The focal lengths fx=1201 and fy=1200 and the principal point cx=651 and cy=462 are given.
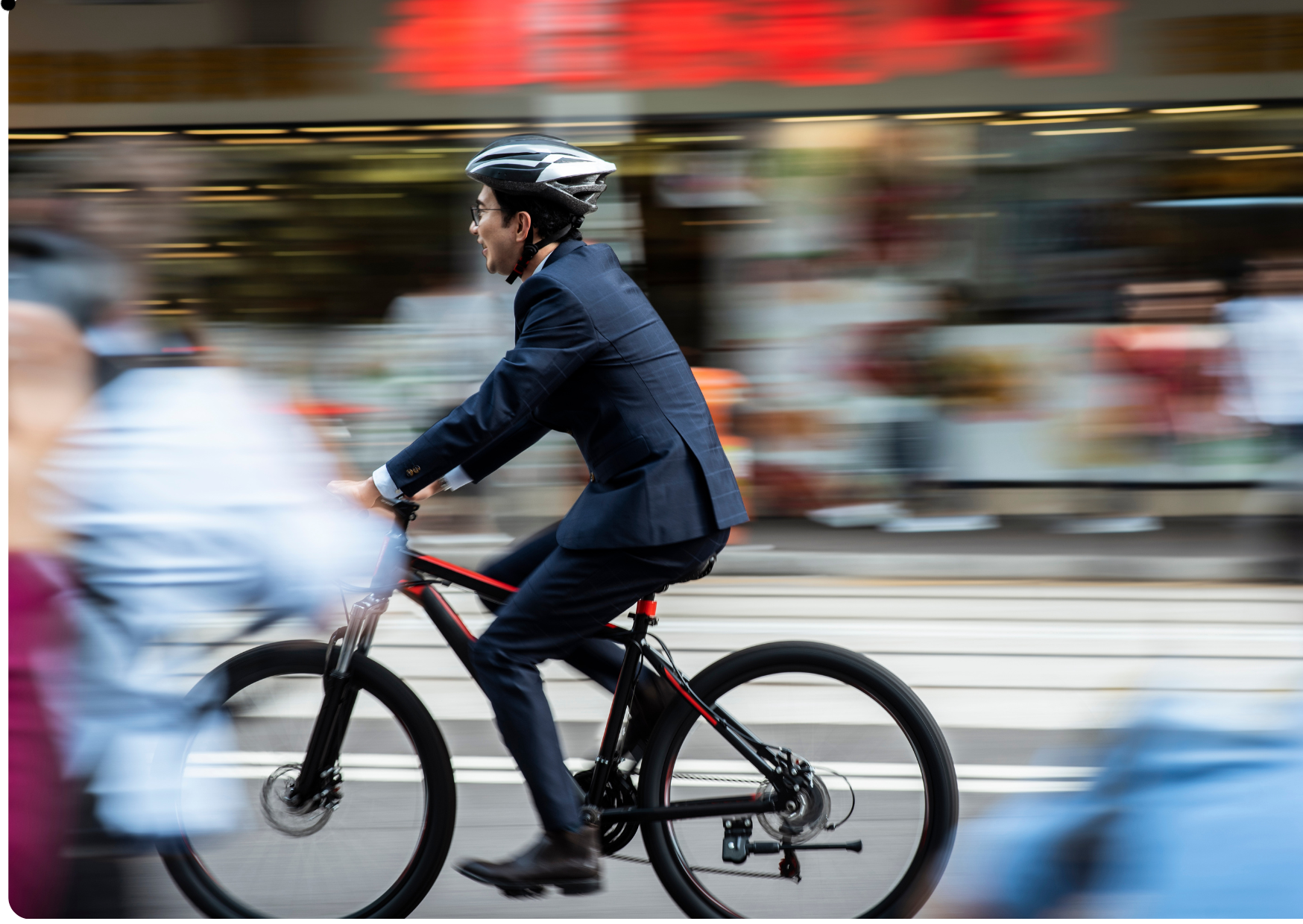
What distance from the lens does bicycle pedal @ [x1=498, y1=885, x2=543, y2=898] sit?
2551 millimetres

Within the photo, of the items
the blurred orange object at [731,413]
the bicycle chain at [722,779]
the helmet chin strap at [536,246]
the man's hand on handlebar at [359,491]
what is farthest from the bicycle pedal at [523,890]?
the blurred orange object at [731,413]

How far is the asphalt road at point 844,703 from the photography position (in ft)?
8.76

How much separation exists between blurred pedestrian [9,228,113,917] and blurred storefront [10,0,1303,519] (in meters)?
4.14

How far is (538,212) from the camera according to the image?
2.59 meters

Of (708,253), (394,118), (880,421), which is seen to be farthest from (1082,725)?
(394,118)

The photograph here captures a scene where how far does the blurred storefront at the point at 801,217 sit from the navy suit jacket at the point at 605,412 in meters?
4.04

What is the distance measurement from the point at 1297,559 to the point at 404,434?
4737 mm

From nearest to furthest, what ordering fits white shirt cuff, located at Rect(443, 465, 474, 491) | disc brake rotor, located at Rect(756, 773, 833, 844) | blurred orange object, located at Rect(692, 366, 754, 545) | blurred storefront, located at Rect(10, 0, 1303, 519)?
1. disc brake rotor, located at Rect(756, 773, 833, 844)
2. white shirt cuff, located at Rect(443, 465, 474, 491)
3. blurred storefront, located at Rect(10, 0, 1303, 519)
4. blurred orange object, located at Rect(692, 366, 754, 545)

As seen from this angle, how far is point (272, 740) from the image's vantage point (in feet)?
8.88

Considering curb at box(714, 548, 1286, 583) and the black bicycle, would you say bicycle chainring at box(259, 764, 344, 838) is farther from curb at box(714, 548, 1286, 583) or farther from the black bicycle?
curb at box(714, 548, 1286, 583)

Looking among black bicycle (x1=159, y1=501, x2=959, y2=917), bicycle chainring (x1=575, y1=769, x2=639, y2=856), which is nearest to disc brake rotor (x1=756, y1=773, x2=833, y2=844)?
black bicycle (x1=159, y1=501, x2=959, y2=917)

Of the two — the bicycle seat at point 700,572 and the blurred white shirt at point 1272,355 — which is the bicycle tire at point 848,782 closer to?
the bicycle seat at point 700,572

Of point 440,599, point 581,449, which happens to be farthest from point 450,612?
point 581,449

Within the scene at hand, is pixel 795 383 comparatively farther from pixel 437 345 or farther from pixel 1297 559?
pixel 1297 559
